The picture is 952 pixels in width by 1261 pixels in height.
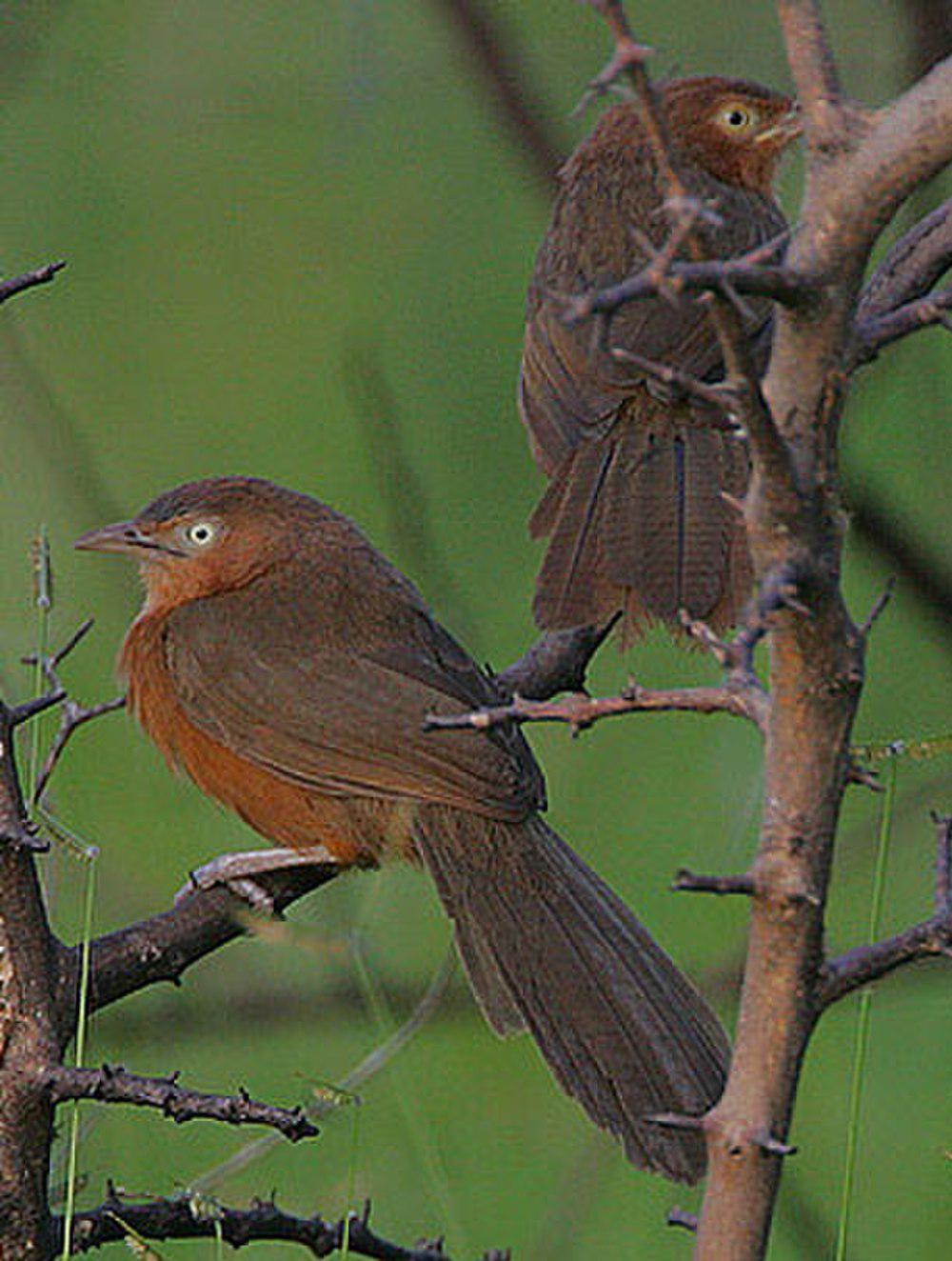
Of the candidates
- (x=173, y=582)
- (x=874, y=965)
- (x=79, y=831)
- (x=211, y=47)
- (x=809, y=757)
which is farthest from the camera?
(x=211, y=47)

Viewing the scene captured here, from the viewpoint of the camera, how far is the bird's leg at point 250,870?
9.01ft

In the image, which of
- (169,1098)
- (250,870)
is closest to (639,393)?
(250,870)

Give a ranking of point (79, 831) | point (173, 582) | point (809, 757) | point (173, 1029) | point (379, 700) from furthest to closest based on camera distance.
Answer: point (79, 831)
point (173, 1029)
point (173, 582)
point (379, 700)
point (809, 757)

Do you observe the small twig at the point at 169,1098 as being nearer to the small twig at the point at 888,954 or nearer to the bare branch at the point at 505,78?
the small twig at the point at 888,954

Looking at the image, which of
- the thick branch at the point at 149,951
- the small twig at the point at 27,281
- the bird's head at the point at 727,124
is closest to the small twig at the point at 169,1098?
the thick branch at the point at 149,951

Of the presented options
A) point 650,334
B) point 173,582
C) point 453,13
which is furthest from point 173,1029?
point 453,13

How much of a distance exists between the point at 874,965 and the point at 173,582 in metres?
2.06

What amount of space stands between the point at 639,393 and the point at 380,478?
1.59ft

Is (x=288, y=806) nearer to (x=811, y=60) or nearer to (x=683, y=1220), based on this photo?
(x=683, y=1220)

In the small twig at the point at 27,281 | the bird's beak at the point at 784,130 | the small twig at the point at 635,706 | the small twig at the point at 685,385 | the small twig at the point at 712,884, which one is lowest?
the small twig at the point at 712,884

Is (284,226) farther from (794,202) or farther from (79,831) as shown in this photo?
(79,831)

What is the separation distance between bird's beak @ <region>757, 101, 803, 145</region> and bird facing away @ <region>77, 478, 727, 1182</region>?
39.9 inches

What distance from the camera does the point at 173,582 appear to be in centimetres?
340

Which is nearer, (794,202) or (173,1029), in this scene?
(173,1029)
